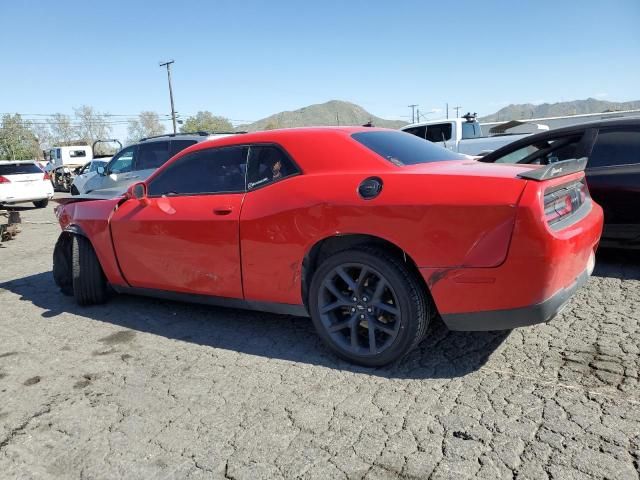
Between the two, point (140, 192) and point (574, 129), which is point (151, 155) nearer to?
point (140, 192)

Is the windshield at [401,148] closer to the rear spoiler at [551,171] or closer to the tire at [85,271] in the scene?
the rear spoiler at [551,171]

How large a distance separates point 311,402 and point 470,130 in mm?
13017

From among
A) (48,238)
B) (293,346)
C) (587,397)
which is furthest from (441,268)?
(48,238)

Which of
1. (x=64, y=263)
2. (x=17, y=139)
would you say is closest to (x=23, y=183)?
(x=64, y=263)

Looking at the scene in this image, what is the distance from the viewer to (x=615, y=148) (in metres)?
4.92

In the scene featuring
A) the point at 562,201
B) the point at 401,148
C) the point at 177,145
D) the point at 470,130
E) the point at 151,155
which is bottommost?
the point at 562,201

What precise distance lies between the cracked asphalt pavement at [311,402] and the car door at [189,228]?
0.46m

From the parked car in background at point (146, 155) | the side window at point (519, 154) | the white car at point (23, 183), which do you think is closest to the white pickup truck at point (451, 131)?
the parked car in background at point (146, 155)

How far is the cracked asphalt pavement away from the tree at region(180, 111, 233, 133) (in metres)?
80.6

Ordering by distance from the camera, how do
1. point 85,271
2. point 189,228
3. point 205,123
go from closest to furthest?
1. point 189,228
2. point 85,271
3. point 205,123

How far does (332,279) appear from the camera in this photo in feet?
10.5

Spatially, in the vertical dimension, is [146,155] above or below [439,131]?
below

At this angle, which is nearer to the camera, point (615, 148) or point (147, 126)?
point (615, 148)

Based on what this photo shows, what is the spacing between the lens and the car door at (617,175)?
468 cm
